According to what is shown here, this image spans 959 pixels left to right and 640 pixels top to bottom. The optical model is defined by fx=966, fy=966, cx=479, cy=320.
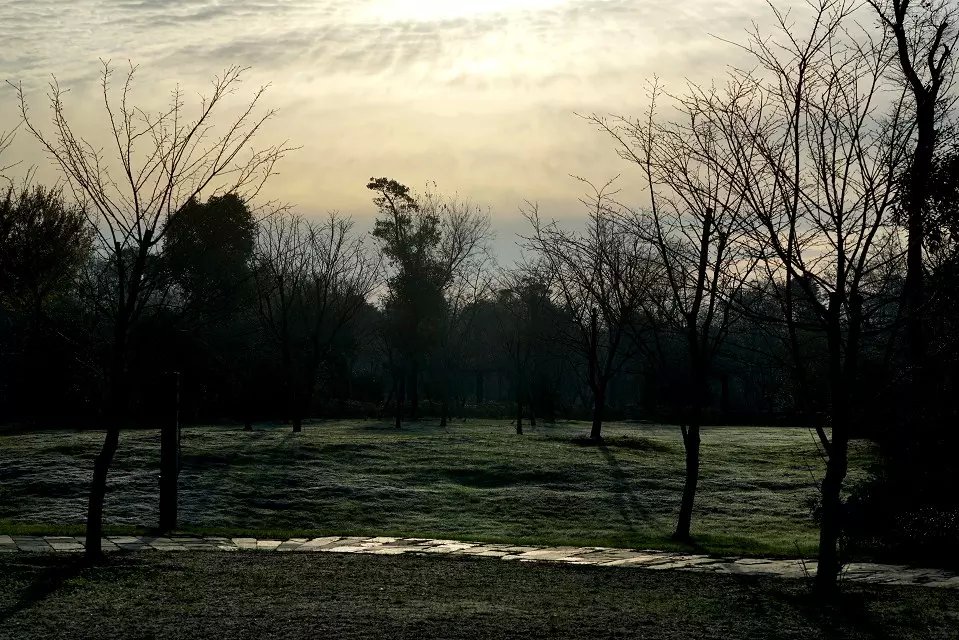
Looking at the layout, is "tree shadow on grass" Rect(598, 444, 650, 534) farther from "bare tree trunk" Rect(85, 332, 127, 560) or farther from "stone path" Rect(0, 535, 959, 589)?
"bare tree trunk" Rect(85, 332, 127, 560)

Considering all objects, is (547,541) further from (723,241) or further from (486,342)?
(486,342)

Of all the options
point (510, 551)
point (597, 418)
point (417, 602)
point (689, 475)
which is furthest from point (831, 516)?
point (597, 418)

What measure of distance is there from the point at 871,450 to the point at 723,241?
15795mm

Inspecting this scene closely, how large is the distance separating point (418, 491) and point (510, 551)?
6112mm

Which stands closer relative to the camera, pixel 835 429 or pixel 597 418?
pixel 835 429

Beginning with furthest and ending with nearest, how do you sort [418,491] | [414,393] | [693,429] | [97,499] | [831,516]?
[414,393]
[418,491]
[693,429]
[97,499]
[831,516]

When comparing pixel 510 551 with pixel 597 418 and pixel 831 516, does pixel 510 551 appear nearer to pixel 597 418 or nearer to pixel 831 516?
pixel 831 516

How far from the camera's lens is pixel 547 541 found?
12453 mm

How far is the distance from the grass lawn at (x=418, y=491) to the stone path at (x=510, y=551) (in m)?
0.87

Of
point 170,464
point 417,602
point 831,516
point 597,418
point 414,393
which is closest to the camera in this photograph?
point 417,602

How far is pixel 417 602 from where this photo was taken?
7582 millimetres

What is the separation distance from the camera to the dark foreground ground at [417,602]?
6.55 metres

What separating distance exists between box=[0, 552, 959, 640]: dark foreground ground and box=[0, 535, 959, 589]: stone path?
59cm

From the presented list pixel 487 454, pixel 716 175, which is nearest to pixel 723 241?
pixel 716 175
